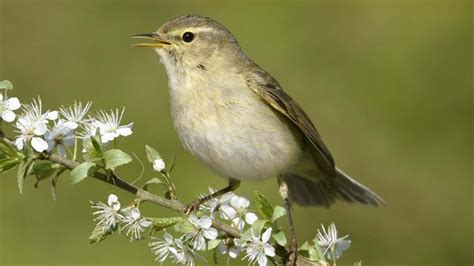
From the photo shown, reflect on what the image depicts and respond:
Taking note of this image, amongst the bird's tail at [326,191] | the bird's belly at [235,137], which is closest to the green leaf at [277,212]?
the bird's belly at [235,137]

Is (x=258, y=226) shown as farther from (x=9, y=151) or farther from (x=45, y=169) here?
(x=9, y=151)

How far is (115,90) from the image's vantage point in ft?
27.4

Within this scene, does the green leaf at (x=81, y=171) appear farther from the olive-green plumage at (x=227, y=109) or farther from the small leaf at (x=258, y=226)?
the olive-green plumage at (x=227, y=109)

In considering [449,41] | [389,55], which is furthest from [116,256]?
[449,41]

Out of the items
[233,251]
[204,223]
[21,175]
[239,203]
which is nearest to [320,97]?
[239,203]

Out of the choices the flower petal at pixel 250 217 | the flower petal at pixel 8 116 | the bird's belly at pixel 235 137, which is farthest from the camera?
the bird's belly at pixel 235 137

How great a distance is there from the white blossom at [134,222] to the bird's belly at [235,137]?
142 centimetres

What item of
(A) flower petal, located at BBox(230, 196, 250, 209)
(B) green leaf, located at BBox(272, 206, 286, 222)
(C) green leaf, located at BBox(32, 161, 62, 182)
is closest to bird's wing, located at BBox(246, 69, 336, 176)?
(A) flower petal, located at BBox(230, 196, 250, 209)

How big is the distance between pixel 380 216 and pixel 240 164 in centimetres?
291

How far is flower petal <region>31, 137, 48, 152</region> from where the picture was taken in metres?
2.75

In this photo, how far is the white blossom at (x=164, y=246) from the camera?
2.90m

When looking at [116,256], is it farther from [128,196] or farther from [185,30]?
[185,30]

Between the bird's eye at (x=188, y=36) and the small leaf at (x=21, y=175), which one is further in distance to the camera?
the bird's eye at (x=188, y=36)

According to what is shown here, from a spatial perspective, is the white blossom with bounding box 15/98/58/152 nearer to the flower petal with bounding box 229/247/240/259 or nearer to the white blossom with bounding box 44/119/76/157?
the white blossom with bounding box 44/119/76/157
